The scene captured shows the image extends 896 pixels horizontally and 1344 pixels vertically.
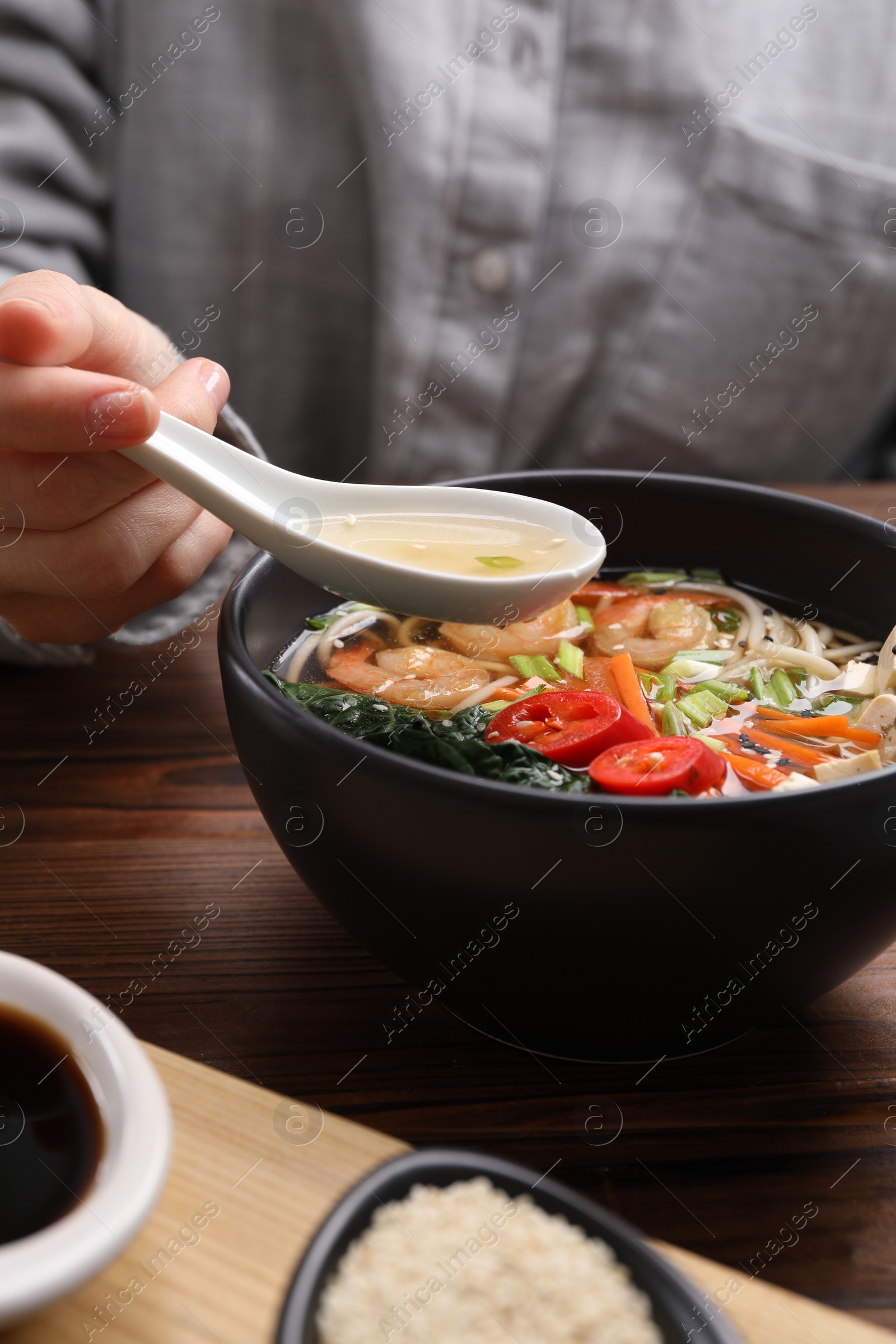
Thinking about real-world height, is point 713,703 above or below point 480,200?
below

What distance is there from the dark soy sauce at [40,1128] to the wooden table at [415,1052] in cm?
17

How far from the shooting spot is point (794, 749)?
1.23 m

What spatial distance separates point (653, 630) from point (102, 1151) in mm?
1010

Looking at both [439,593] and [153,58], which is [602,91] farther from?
[439,593]

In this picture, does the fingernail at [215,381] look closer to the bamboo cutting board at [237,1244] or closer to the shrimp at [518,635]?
the shrimp at [518,635]

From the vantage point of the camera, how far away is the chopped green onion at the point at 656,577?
157cm

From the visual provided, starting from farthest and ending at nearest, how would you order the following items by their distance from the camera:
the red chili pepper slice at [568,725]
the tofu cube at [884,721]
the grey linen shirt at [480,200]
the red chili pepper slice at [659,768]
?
the grey linen shirt at [480,200] → the tofu cube at [884,721] → the red chili pepper slice at [568,725] → the red chili pepper slice at [659,768]

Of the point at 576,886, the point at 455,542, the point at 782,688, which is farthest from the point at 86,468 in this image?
the point at 782,688

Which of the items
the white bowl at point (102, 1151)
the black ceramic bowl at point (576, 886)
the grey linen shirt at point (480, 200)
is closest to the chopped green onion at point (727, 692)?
the black ceramic bowl at point (576, 886)

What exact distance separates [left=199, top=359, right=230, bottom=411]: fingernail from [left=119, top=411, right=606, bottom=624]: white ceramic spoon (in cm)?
18

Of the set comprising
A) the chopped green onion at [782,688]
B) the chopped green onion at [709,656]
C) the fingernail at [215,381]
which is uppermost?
the fingernail at [215,381]

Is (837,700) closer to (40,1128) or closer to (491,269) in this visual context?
(40,1128)

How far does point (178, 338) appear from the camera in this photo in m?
2.62

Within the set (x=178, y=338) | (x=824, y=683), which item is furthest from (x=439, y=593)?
(x=178, y=338)
